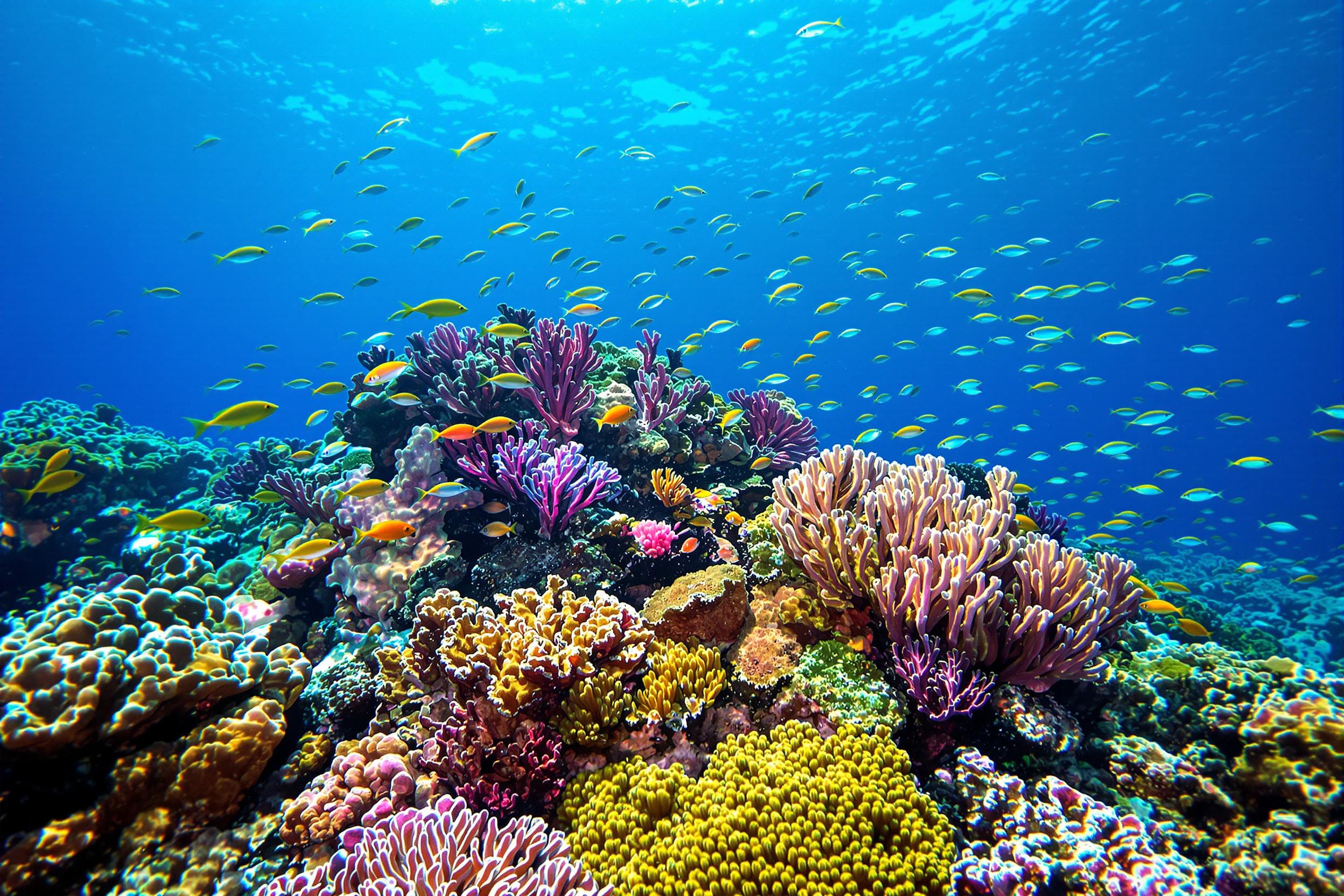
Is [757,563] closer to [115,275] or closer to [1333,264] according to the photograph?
[1333,264]

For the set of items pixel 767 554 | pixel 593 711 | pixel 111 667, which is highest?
pixel 767 554

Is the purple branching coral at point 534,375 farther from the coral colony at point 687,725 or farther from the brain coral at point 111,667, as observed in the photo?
the brain coral at point 111,667

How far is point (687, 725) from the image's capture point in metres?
3.10

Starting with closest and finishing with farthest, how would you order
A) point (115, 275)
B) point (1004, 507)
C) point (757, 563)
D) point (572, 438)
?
point (1004, 507) < point (757, 563) < point (572, 438) < point (115, 275)

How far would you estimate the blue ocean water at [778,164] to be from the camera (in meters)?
29.9

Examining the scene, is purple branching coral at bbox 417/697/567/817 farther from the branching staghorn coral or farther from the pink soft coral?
the branching staghorn coral

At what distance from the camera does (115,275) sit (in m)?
73.3

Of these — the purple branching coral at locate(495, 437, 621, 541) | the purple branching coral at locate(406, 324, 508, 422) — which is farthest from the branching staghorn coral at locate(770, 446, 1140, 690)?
the purple branching coral at locate(406, 324, 508, 422)

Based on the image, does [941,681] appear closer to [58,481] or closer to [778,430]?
[778,430]

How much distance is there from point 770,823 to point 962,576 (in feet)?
5.88

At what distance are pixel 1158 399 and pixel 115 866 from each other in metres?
130

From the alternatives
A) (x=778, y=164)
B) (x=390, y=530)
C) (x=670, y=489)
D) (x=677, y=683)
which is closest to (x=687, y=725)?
(x=677, y=683)

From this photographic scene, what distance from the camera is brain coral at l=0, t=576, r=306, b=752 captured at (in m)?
2.47

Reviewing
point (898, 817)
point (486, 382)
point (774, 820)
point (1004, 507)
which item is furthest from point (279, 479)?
point (1004, 507)
